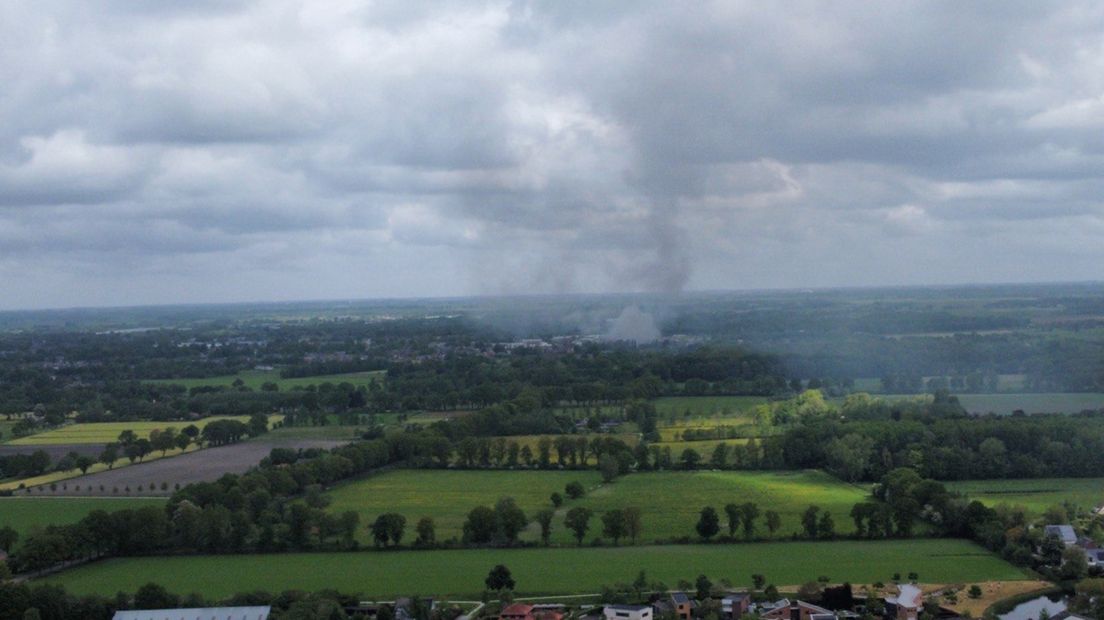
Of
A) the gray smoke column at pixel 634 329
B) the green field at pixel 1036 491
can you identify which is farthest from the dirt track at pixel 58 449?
the gray smoke column at pixel 634 329

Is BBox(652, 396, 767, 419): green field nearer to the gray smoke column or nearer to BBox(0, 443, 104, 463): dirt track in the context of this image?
BBox(0, 443, 104, 463): dirt track

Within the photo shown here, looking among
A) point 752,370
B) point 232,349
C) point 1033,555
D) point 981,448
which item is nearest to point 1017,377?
point 752,370

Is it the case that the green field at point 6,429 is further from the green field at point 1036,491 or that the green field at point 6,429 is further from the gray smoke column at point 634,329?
the gray smoke column at point 634,329

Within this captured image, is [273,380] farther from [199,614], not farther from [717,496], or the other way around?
[199,614]

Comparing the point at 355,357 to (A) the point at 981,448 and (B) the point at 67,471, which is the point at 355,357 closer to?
(B) the point at 67,471

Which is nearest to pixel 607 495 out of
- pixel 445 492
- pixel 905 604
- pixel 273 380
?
pixel 445 492
